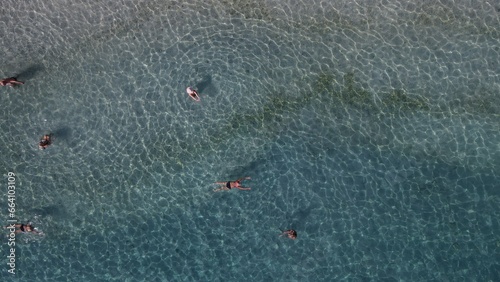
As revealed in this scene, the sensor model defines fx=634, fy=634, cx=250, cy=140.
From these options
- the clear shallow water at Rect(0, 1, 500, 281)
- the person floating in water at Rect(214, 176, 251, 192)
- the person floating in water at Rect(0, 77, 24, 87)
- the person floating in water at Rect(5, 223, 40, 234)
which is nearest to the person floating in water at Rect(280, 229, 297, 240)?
the clear shallow water at Rect(0, 1, 500, 281)

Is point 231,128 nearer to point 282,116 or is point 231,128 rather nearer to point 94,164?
point 282,116

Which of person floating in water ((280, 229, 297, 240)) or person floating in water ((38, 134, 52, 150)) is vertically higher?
person floating in water ((38, 134, 52, 150))

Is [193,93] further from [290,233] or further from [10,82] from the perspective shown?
[10,82]

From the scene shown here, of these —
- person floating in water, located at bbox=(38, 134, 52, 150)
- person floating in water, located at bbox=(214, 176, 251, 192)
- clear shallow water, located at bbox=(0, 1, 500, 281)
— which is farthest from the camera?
person floating in water, located at bbox=(38, 134, 52, 150)

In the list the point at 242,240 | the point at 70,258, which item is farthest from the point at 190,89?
the point at 70,258

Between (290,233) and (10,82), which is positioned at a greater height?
(10,82)

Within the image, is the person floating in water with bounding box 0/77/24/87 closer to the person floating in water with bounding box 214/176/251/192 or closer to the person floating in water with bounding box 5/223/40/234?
the person floating in water with bounding box 5/223/40/234

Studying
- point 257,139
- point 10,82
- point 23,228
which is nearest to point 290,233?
point 257,139
